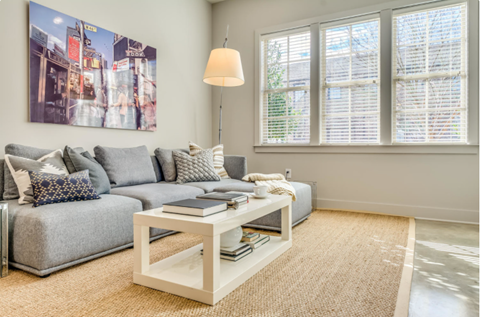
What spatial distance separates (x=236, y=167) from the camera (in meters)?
3.72

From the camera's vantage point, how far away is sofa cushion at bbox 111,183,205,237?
2438mm

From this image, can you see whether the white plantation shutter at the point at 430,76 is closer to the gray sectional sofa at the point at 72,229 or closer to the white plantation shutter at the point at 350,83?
the white plantation shutter at the point at 350,83

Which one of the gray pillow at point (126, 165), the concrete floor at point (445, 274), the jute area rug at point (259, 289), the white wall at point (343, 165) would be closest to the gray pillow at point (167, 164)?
the gray pillow at point (126, 165)

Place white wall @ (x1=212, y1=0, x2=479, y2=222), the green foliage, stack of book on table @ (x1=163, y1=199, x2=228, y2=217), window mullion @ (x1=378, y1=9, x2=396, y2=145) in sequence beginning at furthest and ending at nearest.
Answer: the green foliage, window mullion @ (x1=378, y1=9, x2=396, y2=145), white wall @ (x1=212, y1=0, x2=479, y2=222), stack of book on table @ (x1=163, y1=199, x2=228, y2=217)

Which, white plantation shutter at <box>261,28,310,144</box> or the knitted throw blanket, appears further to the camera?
white plantation shutter at <box>261,28,310,144</box>

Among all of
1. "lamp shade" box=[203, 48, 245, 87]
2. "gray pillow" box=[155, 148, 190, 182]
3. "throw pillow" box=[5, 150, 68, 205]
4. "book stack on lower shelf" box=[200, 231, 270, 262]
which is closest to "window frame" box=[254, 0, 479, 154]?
"lamp shade" box=[203, 48, 245, 87]

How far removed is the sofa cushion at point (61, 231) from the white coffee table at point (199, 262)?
18.9 inches

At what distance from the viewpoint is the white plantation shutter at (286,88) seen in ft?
13.5

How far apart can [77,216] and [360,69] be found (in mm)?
3387

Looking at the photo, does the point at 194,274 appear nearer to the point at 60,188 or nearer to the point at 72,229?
the point at 72,229

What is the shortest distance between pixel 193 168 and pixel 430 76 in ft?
9.05

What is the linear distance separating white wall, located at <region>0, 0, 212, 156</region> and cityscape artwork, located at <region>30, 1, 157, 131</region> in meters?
0.07

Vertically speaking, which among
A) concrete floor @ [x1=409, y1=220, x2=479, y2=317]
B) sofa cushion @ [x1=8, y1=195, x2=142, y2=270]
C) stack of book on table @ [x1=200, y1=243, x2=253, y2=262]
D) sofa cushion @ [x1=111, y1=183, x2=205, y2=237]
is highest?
sofa cushion @ [x1=111, y1=183, x2=205, y2=237]

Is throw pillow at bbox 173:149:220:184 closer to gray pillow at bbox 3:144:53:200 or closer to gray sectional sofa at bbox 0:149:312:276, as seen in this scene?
gray sectional sofa at bbox 0:149:312:276
